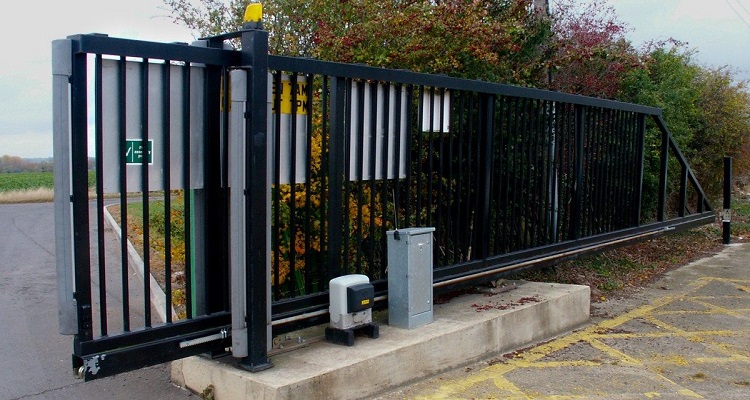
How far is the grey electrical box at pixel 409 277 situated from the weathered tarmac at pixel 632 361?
19.5 inches

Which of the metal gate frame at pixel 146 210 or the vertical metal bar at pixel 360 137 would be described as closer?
the metal gate frame at pixel 146 210

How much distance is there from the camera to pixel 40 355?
18.6ft

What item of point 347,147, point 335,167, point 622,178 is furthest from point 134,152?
point 622,178

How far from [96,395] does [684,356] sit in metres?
4.60

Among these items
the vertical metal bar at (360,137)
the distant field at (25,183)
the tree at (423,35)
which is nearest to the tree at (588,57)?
the tree at (423,35)

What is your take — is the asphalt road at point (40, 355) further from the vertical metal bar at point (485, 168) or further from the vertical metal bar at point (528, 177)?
the vertical metal bar at point (528, 177)

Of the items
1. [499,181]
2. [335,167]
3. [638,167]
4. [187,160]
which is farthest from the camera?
[638,167]

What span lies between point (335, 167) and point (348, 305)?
3.16 feet

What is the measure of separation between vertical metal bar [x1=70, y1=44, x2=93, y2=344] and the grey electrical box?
231 cm

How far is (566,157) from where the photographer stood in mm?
8047

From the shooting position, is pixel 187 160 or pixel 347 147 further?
pixel 347 147

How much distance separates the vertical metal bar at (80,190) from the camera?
3518 millimetres

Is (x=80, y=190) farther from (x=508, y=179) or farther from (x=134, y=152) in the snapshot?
(x=508, y=179)

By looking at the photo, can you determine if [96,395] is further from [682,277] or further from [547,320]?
[682,277]
